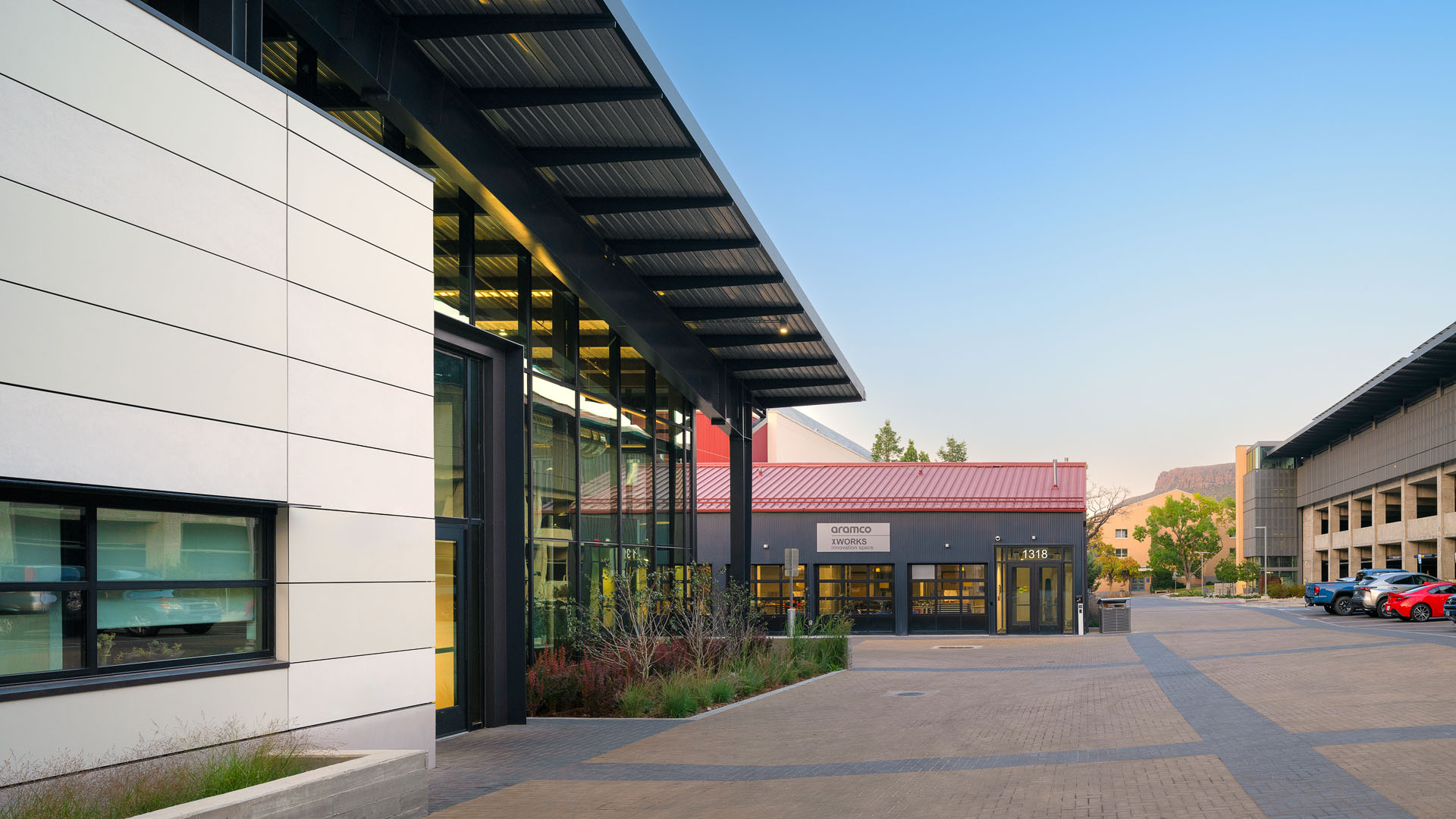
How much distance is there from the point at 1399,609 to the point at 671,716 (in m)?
34.2

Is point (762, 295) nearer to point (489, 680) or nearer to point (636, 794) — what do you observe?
point (489, 680)

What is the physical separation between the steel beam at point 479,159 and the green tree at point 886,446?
6832cm

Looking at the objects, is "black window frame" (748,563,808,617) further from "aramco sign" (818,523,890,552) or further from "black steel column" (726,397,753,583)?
"black steel column" (726,397,753,583)

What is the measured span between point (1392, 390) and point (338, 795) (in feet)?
208

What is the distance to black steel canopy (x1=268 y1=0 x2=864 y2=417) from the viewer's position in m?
12.2

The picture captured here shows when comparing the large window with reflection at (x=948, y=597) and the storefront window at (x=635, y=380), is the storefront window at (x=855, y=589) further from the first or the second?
the storefront window at (x=635, y=380)

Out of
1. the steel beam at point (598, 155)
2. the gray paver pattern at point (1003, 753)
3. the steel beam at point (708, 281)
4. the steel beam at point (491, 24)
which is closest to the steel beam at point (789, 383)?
the steel beam at point (708, 281)

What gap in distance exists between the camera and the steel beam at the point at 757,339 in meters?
24.8

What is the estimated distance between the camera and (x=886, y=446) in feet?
300

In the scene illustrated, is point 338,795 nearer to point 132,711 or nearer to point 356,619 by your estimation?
point 132,711

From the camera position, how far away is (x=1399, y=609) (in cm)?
4069

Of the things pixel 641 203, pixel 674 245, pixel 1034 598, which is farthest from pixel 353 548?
pixel 1034 598

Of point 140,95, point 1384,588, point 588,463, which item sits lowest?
point 1384,588

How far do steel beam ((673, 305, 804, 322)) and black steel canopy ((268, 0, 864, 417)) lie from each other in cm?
3
